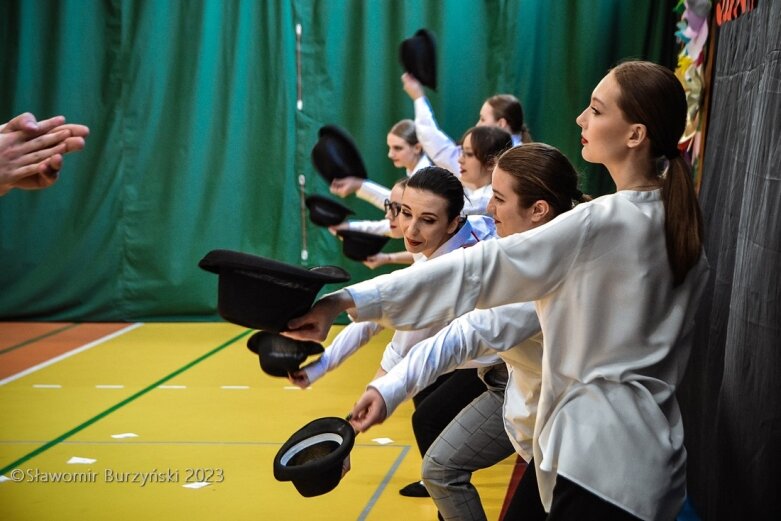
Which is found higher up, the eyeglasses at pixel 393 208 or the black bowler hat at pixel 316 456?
the eyeglasses at pixel 393 208

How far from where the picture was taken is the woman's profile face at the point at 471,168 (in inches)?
190

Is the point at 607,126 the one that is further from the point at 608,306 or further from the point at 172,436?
the point at 172,436

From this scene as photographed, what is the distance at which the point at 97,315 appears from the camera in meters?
8.82

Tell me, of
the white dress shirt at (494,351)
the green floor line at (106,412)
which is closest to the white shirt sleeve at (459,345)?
the white dress shirt at (494,351)

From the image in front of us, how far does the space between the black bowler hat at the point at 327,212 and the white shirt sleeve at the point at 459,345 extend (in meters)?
2.97

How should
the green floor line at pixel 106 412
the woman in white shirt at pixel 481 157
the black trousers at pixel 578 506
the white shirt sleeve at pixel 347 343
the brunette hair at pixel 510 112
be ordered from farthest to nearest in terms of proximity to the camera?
the brunette hair at pixel 510 112 → the green floor line at pixel 106 412 → the woman in white shirt at pixel 481 157 → the white shirt sleeve at pixel 347 343 → the black trousers at pixel 578 506

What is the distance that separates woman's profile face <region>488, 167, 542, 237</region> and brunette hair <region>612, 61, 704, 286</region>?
0.51 meters

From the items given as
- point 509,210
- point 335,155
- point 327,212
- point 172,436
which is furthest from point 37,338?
point 509,210

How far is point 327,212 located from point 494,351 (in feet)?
10.5

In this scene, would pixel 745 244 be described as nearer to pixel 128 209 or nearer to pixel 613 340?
pixel 613 340

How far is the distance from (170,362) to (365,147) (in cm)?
252

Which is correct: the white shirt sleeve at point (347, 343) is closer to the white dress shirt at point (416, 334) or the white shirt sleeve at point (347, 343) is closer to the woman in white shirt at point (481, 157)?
the white dress shirt at point (416, 334)

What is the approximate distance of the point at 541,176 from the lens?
2.75 meters

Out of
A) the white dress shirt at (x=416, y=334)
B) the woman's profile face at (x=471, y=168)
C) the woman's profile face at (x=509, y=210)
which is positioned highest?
the woman's profile face at (x=509, y=210)
